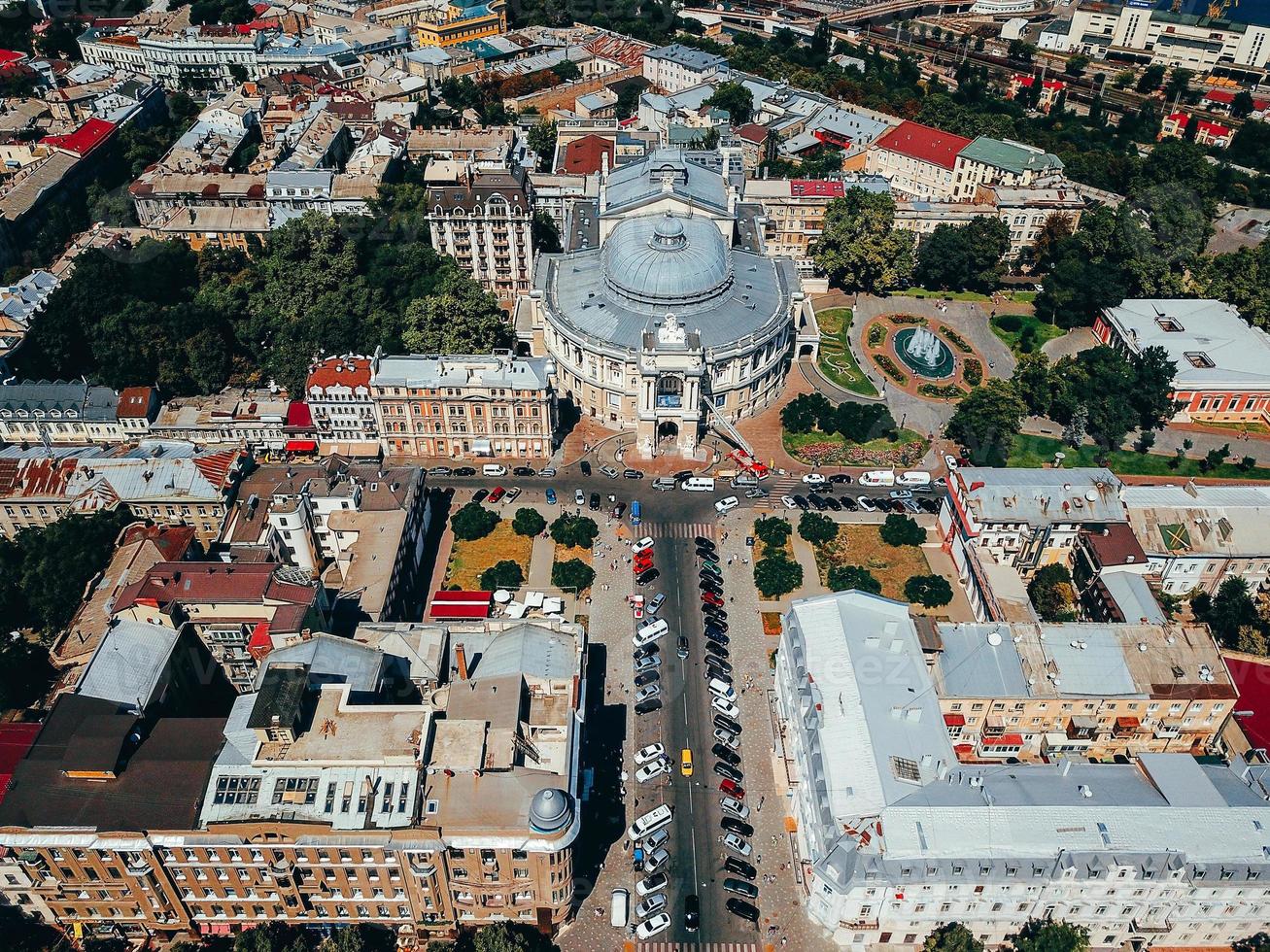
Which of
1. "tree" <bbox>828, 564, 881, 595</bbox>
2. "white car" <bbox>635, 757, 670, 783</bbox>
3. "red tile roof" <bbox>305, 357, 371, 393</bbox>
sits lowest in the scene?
"white car" <bbox>635, 757, 670, 783</bbox>

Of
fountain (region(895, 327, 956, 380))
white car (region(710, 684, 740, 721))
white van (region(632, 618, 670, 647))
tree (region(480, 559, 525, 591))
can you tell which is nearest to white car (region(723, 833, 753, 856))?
white car (region(710, 684, 740, 721))

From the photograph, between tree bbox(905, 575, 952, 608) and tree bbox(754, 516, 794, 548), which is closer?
tree bbox(905, 575, 952, 608)

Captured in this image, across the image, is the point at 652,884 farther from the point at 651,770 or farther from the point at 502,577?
the point at 502,577

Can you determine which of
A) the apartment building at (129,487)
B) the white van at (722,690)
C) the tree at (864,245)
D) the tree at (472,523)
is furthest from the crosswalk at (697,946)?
the tree at (864,245)

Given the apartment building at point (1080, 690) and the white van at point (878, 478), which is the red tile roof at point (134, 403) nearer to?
the white van at point (878, 478)

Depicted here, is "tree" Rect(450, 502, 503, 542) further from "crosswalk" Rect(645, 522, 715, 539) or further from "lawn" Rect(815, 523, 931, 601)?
"lawn" Rect(815, 523, 931, 601)

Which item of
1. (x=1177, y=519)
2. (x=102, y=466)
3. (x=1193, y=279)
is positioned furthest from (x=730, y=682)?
(x=1193, y=279)

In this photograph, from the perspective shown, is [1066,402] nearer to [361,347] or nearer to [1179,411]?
[1179,411]
